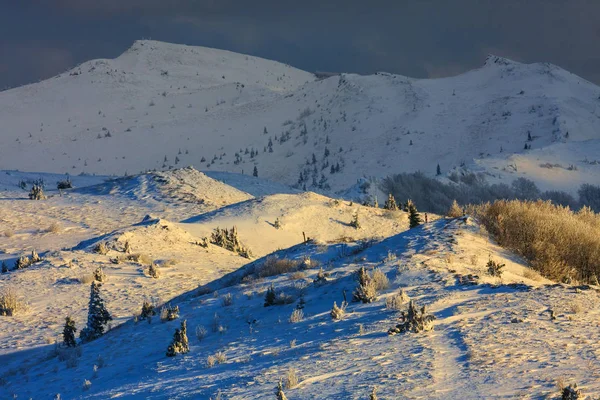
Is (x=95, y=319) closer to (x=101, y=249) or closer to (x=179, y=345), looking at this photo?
(x=179, y=345)

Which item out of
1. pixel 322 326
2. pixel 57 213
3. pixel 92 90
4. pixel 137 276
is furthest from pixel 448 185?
pixel 92 90

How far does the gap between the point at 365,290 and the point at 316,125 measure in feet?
178

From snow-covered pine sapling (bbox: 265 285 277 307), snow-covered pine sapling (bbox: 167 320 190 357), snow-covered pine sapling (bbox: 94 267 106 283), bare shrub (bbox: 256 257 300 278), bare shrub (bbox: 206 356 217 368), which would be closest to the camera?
bare shrub (bbox: 206 356 217 368)

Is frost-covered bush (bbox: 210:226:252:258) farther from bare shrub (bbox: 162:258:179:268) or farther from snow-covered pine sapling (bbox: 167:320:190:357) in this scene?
snow-covered pine sapling (bbox: 167:320:190:357)

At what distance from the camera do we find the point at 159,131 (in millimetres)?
64750

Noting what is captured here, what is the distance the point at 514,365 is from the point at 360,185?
32408 mm

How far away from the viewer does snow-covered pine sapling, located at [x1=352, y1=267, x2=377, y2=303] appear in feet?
31.0

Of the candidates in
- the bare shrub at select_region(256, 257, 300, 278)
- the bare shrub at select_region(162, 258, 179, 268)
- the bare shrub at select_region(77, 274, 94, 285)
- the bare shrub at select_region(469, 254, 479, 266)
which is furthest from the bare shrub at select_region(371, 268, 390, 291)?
the bare shrub at select_region(162, 258, 179, 268)

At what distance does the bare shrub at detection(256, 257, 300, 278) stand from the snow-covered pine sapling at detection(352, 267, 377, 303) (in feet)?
13.9

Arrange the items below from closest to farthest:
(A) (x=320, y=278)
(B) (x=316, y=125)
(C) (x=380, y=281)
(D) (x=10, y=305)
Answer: (C) (x=380, y=281) → (A) (x=320, y=278) → (D) (x=10, y=305) → (B) (x=316, y=125)

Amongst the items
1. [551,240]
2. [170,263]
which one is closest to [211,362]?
[551,240]

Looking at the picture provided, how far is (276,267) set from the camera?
1415 centimetres

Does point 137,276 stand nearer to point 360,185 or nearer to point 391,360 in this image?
point 391,360

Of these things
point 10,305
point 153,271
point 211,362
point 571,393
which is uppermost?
point 153,271
